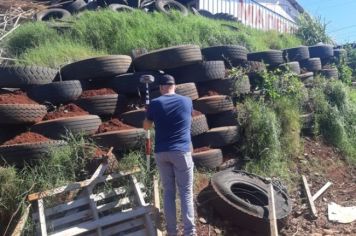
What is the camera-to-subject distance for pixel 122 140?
5.54 m

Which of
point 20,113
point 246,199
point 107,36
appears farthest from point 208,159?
point 107,36

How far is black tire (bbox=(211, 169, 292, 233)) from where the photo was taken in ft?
16.5

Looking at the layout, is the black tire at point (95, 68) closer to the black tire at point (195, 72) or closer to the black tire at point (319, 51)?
the black tire at point (195, 72)

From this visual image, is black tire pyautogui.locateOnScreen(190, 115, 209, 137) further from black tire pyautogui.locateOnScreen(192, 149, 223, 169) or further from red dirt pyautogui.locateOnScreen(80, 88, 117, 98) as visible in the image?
red dirt pyautogui.locateOnScreen(80, 88, 117, 98)

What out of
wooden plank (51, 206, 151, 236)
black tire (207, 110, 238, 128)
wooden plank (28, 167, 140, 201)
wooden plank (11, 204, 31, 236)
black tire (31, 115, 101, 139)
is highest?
black tire (31, 115, 101, 139)

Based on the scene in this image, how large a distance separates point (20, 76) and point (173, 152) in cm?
290

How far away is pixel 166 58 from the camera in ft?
21.6

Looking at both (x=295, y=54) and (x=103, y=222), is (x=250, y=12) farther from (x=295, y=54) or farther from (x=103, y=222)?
(x=103, y=222)

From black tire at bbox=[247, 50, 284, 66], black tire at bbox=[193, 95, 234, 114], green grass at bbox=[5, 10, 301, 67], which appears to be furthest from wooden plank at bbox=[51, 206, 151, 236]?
black tire at bbox=[247, 50, 284, 66]

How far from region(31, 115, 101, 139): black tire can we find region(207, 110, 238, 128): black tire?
2066mm

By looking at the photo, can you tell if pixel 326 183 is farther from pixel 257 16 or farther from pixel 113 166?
pixel 257 16

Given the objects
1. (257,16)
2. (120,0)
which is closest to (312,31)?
(257,16)

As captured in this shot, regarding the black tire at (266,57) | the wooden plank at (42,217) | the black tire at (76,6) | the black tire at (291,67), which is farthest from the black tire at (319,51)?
the wooden plank at (42,217)

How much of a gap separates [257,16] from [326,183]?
8.59 meters
